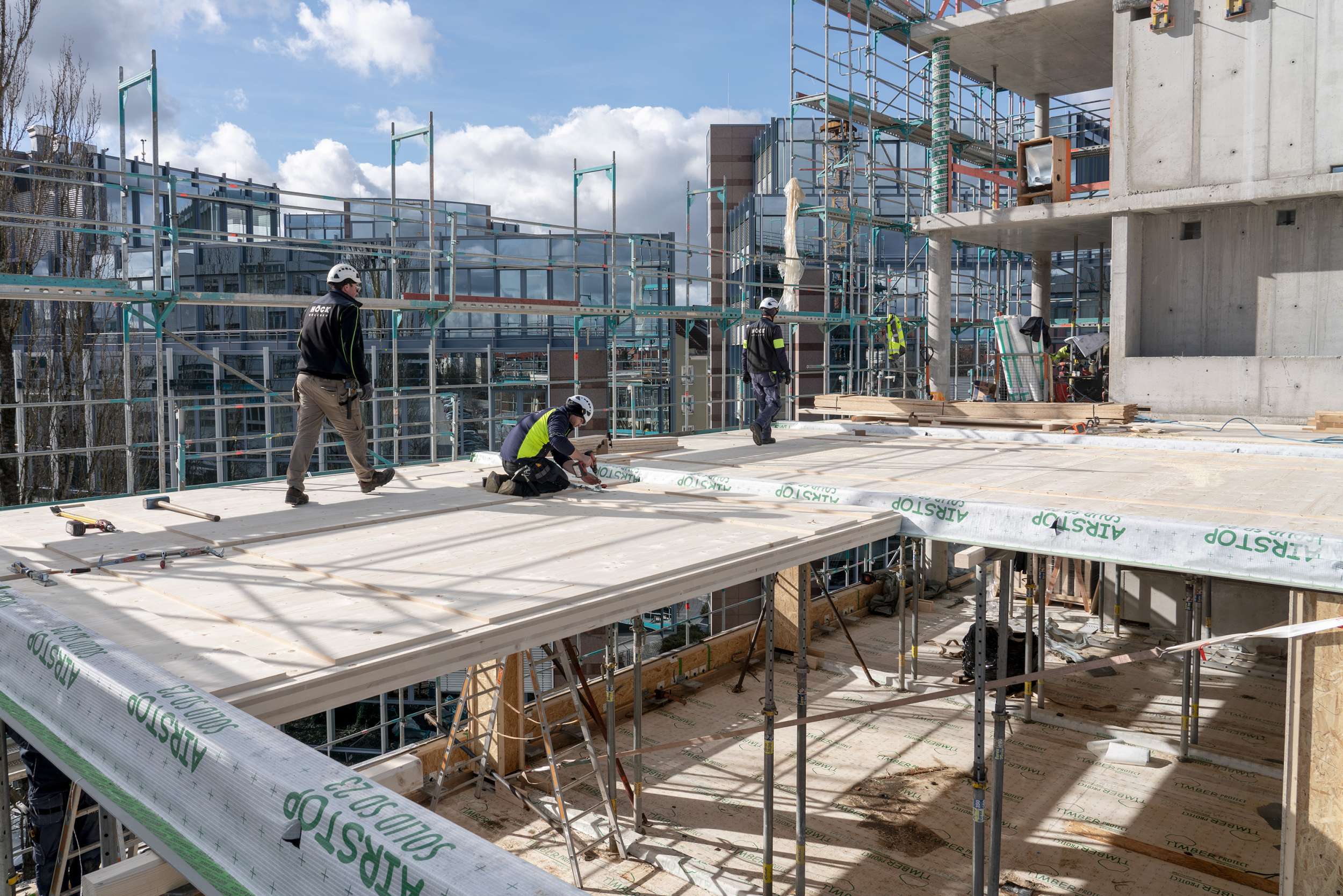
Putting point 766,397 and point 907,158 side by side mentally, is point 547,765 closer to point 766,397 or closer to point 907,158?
point 766,397

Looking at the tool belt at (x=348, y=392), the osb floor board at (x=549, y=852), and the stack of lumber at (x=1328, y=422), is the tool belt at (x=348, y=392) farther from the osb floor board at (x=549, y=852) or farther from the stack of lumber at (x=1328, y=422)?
the stack of lumber at (x=1328, y=422)

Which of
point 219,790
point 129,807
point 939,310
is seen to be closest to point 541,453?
point 129,807

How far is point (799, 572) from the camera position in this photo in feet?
21.2

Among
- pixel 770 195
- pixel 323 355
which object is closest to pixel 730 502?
pixel 323 355

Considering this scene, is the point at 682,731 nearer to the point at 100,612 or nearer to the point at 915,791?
the point at 915,791

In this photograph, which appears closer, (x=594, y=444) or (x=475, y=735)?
(x=475, y=735)

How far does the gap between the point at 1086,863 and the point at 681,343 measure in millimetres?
19572

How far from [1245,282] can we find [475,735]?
42.6 ft

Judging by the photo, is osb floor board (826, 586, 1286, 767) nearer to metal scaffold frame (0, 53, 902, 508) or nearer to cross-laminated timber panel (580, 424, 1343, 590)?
cross-laminated timber panel (580, 424, 1343, 590)

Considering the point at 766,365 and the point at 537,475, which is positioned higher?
the point at 766,365

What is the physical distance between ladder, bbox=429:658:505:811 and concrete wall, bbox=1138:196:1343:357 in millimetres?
12056

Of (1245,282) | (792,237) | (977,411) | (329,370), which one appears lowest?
(977,411)

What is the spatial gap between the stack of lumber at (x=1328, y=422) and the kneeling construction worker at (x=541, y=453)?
9.19 m

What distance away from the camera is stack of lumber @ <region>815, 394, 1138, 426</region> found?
12.5 m
